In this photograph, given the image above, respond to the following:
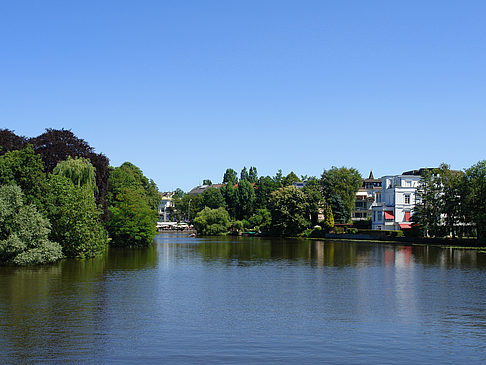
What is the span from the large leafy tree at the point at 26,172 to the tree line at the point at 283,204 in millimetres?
89441

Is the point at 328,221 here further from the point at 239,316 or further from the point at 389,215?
the point at 239,316

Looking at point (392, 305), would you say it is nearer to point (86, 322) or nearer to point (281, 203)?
point (86, 322)

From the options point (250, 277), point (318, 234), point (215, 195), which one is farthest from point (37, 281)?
point (215, 195)

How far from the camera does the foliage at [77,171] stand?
202 feet

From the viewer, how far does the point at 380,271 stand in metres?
51.3

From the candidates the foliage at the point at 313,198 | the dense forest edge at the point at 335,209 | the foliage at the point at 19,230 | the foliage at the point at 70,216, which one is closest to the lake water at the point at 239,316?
the foliage at the point at 19,230

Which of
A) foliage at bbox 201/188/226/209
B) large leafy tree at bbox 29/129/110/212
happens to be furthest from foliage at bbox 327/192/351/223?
large leafy tree at bbox 29/129/110/212

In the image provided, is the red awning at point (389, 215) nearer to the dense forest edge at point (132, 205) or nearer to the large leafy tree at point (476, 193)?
the dense forest edge at point (132, 205)

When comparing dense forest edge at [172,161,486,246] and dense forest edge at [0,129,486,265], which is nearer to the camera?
dense forest edge at [0,129,486,265]

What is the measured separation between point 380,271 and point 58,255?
32.9m

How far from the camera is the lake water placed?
2072 centimetres

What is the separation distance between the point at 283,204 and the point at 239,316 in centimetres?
10833

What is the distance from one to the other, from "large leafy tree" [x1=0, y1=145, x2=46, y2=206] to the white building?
298 feet

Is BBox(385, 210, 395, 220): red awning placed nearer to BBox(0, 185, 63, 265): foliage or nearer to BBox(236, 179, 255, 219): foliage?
BBox(236, 179, 255, 219): foliage
